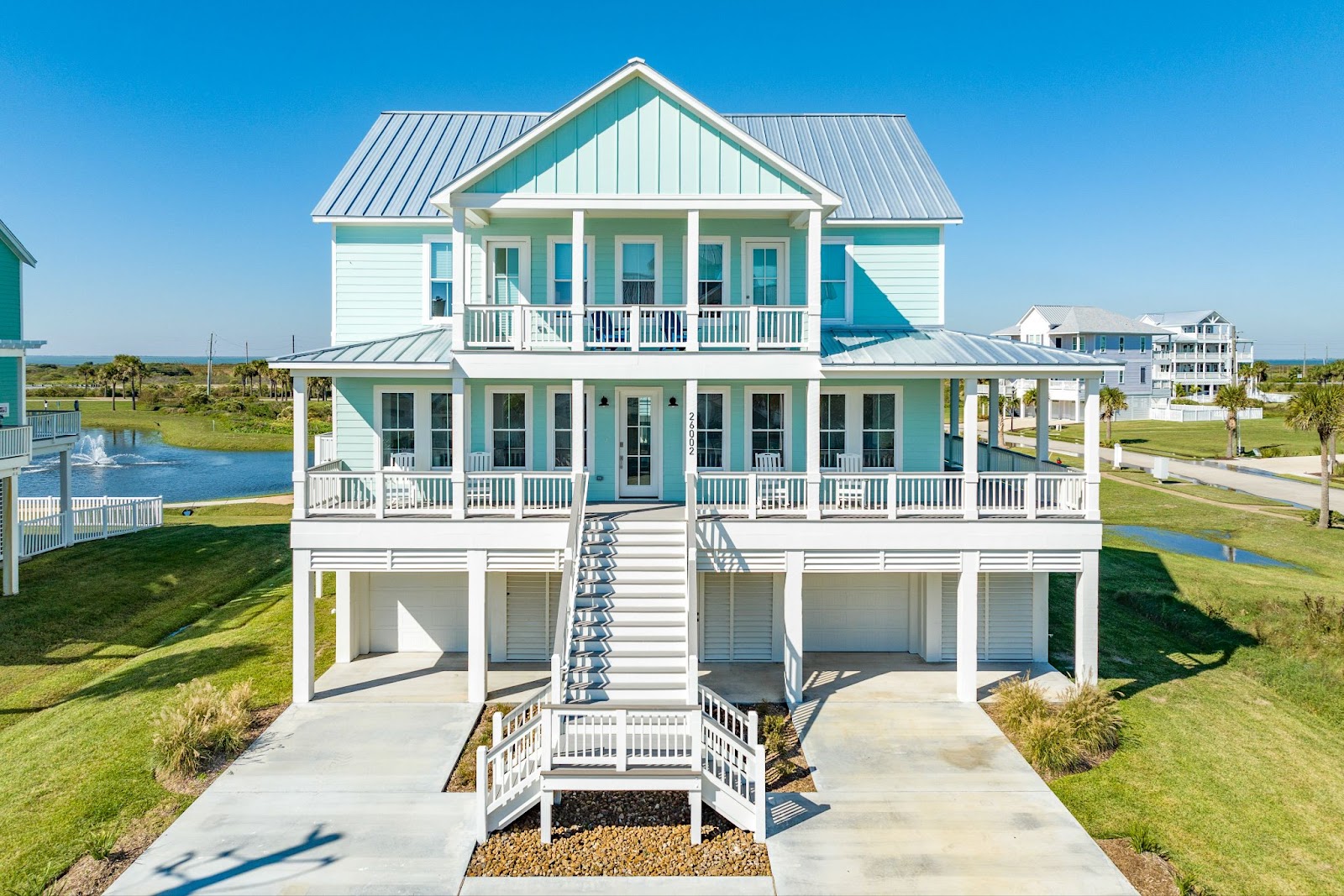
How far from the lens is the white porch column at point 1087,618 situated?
48.0ft

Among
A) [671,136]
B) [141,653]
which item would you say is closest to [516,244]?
[671,136]

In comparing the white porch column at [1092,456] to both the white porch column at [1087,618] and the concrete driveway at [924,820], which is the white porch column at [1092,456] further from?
the concrete driveway at [924,820]

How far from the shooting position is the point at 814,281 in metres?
15.2

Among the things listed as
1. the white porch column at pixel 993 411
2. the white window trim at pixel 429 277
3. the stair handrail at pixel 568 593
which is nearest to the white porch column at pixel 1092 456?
the white porch column at pixel 993 411

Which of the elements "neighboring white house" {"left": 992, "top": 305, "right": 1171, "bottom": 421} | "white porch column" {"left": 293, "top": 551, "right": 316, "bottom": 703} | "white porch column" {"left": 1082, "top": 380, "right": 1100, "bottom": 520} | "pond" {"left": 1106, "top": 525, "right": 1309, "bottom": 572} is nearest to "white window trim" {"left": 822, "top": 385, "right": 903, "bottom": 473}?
"white porch column" {"left": 1082, "top": 380, "right": 1100, "bottom": 520}

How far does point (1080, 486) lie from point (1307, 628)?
7605mm

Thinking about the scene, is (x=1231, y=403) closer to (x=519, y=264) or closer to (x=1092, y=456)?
(x=1092, y=456)

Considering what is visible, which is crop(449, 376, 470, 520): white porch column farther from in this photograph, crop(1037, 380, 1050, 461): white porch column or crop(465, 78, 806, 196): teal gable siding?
crop(1037, 380, 1050, 461): white porch column

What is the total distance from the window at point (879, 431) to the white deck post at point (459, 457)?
8.19 m

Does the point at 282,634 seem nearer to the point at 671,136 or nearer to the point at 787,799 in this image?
the point at 787,799

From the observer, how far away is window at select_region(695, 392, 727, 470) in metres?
17.0

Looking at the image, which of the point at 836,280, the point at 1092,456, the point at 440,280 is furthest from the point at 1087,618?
the point at 440,280

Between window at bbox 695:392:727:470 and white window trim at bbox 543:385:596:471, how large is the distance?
218 cm

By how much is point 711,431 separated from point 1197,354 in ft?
333
